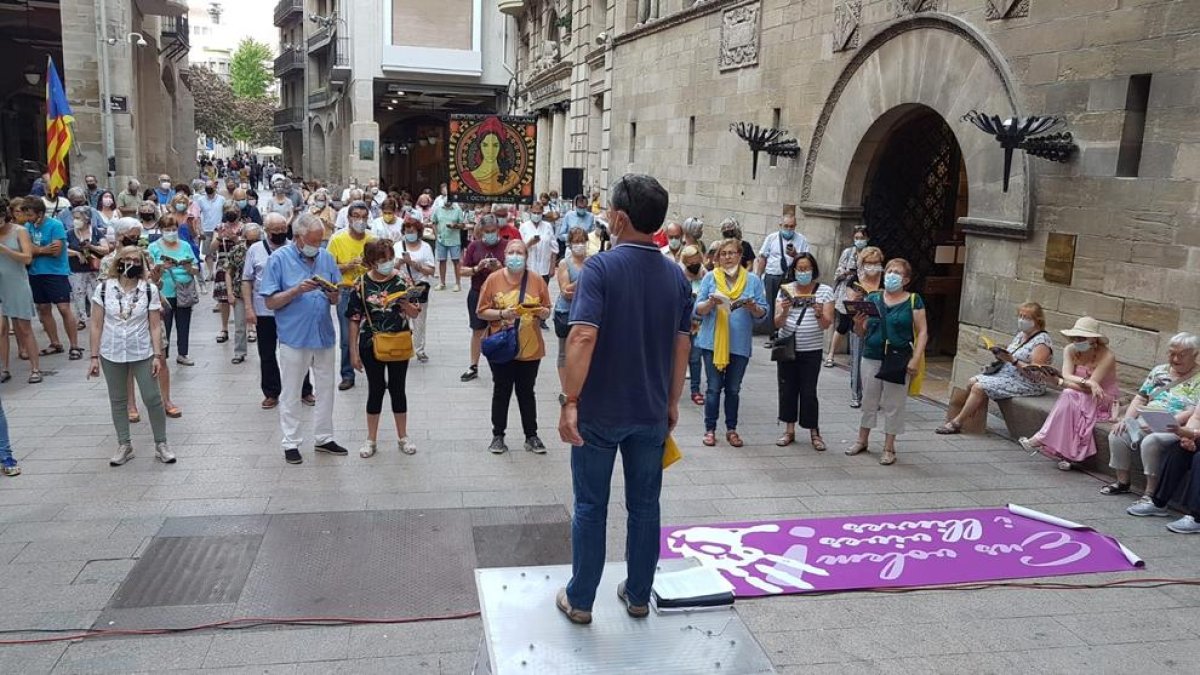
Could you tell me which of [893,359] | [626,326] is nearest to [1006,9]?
[893,359]

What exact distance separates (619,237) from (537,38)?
30.4m

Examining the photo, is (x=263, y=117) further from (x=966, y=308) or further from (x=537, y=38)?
(x=966, y=308)

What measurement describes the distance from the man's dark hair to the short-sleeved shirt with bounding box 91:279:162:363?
4.67 meters

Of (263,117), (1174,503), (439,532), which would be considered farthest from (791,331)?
(263,117)

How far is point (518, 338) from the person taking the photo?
284 inches

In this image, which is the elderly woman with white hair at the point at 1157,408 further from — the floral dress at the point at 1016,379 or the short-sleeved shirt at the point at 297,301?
the short-sleeved shirt at the point at 297,301

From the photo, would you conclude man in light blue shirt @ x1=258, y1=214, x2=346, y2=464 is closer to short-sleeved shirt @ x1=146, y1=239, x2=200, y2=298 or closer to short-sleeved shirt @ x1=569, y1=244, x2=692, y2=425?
short-sleeved shirt @ x1=146, y1=239, x2=200, y2=298

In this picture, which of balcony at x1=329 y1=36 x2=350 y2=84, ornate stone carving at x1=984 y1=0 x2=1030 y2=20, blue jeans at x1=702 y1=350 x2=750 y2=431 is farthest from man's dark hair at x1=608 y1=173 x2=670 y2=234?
balcony at x1=329 y1=36 x2=350 y2=84

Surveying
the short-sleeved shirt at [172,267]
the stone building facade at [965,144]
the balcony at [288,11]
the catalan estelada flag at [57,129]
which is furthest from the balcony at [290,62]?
the short-sleeved shirt at [172,267]

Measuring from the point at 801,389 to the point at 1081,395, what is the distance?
7.58ft

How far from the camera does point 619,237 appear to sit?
146 inches

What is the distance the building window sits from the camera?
7648 millimetres

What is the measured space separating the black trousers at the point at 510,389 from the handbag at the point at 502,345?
0.12 m

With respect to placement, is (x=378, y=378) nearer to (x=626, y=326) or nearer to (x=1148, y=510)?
(x=626, y=326)
